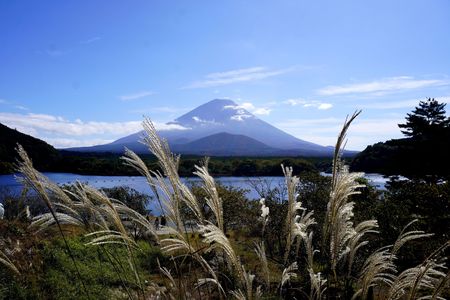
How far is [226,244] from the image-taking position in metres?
2.10

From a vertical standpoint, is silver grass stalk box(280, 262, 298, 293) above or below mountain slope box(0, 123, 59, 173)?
below

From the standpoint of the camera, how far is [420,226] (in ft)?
34.9

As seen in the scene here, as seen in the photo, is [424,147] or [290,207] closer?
[290,207]

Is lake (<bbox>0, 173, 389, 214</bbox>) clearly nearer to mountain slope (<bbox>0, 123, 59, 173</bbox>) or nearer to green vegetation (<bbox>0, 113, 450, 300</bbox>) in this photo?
green vegetation (<bbox>0, 113, 450, 300</bbox>)

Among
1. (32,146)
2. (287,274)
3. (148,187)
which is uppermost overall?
(32,146)

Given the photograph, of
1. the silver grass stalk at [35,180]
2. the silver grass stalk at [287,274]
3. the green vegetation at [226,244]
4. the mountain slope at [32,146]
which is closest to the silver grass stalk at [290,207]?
the green vegetation at [226,244]

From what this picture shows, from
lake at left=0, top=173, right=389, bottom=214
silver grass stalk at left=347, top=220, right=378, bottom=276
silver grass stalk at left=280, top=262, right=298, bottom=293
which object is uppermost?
silver grass stalk at left=347, top=220, right=378, bottom=276

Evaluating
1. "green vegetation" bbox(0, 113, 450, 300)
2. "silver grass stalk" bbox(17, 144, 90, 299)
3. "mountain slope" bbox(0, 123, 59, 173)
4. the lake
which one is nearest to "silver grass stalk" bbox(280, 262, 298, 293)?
"green vegetation" bbox(0, 113, 450, 300)

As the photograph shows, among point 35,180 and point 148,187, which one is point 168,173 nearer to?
point 35,180

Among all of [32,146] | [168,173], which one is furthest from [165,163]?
[32,146]

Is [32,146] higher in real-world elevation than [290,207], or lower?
higher

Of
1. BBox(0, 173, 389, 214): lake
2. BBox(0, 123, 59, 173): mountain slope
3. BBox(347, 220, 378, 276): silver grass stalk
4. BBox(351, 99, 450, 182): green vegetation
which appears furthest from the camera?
BBox(0, 123, 59, 173): mountain slope

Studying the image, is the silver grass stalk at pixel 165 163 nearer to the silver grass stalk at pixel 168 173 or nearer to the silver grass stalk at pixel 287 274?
the silver grass stalk at pixel 168 173

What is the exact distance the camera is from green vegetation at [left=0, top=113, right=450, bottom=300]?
7.67ft
